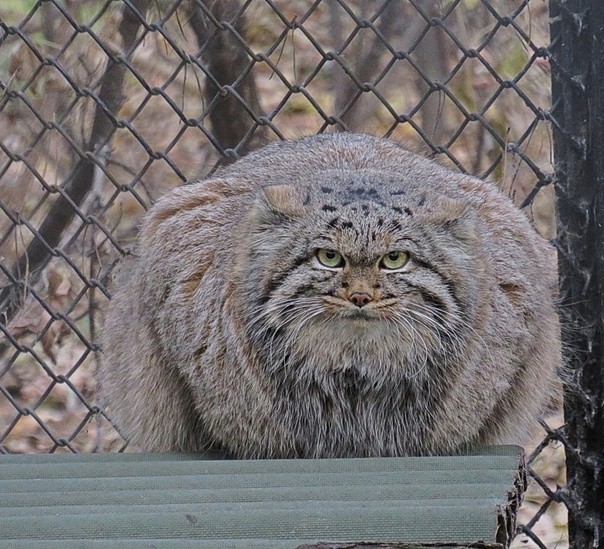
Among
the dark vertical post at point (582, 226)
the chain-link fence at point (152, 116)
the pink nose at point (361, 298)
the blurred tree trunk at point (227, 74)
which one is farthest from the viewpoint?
the blurred tree trunk at point (227, 74)

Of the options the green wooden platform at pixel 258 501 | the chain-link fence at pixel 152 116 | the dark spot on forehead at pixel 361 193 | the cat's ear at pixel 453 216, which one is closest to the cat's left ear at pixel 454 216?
the cat's ear at pixel 453 216

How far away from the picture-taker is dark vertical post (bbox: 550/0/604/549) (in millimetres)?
4594

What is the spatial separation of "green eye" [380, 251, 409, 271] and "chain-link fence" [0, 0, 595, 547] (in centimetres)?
126

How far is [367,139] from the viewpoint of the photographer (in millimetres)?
4727

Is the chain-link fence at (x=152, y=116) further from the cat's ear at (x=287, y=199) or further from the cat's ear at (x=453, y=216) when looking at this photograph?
the cat's ear at (x=287, y=199)

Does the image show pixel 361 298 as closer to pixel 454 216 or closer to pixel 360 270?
pixel 360 270

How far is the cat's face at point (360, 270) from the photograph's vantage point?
3727mm

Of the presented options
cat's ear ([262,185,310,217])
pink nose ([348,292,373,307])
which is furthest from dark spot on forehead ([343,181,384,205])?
pink nose ([348,292,373,307])

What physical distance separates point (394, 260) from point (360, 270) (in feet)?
0.40

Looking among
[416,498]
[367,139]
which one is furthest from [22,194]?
[416,498]

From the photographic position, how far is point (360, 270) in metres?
3.71

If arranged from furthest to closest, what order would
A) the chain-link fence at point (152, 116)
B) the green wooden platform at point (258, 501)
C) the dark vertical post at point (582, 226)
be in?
the chain-link fence at point (152, 116) < the dark vertical post at point (582, 226) < the green wooden platform at point (258, 501)

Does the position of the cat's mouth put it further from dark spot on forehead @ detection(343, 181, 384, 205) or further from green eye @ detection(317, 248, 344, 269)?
dark spot on forehead @ detection(343, 181, 384, 205)

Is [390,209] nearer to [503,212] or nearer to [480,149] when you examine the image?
[503,212]
